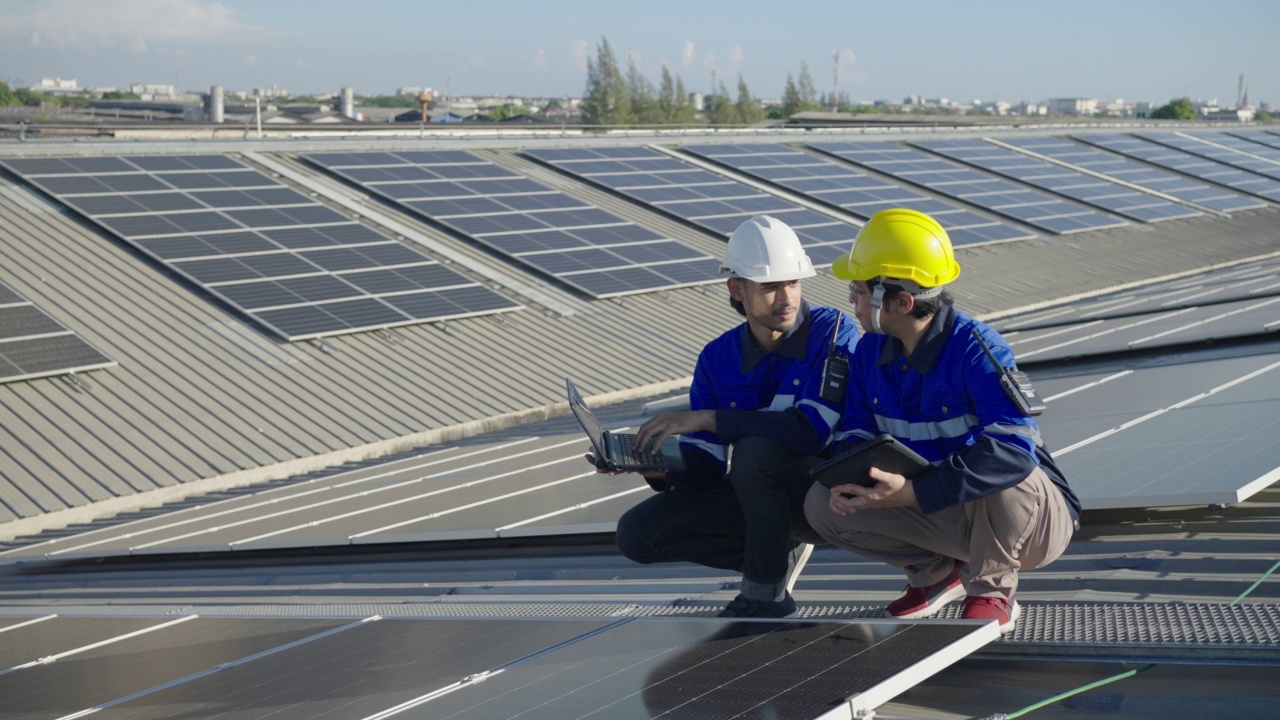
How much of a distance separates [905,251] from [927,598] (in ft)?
4.84

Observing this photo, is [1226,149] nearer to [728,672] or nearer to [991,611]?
[991,611]

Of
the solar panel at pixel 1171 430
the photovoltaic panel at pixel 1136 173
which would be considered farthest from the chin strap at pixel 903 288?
the photovoltaic panel at pixel 1136 173

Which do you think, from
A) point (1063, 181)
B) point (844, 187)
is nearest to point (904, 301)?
point (844, 187)

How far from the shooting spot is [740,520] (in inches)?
248

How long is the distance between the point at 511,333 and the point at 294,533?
9.85 m

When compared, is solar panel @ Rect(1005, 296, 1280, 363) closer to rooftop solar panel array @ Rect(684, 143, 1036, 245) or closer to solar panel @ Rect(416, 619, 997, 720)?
solar panel @ Rect(416, 619, 997, 720)

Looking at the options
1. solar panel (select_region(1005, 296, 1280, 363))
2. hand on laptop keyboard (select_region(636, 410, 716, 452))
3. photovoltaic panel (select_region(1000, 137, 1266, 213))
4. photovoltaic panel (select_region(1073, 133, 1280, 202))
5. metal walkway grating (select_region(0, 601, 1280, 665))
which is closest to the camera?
metal walkway grating (select_region(0, 601, 1280, 665))

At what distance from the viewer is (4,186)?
822 inches

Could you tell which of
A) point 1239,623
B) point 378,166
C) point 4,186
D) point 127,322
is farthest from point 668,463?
point 378,166

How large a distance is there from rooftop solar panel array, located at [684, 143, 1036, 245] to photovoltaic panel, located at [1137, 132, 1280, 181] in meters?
17.8

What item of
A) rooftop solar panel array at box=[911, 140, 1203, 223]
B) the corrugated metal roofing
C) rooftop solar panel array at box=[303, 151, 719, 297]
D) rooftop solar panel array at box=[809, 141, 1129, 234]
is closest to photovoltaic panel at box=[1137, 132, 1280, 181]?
rooftop solar panel array at box=[911, 140, 1203, 223]

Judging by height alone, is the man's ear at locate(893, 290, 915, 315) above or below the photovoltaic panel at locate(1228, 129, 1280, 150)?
below

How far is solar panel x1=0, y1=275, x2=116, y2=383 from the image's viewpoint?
52.2 feet

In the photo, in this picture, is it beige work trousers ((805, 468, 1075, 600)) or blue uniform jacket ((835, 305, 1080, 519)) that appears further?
beige work trousers ((805, 468, 1075, 600))
